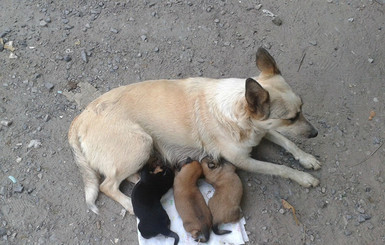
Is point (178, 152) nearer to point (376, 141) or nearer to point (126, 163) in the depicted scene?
point (126, 163)

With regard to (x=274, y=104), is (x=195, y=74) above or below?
below

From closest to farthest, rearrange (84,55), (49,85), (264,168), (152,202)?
(152,202)
(264,168)
(49,85)
(84,55)

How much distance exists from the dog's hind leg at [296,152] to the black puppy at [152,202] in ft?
4.05

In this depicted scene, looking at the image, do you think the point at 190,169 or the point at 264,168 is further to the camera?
the point at 264,168

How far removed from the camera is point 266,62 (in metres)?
A: 3.42

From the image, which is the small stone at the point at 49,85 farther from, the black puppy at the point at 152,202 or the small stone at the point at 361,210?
the small stone at the point at 361,210

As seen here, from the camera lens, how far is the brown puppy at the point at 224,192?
348cm

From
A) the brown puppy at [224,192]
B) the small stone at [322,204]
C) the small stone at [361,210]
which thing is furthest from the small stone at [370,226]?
the brown puppy at [224,192]

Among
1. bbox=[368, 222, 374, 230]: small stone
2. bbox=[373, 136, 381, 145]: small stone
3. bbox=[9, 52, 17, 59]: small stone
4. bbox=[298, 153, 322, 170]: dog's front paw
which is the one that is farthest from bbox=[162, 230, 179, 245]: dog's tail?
bbox=[9, 52, 17, 59]: small stone

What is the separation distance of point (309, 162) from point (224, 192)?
1.04 m

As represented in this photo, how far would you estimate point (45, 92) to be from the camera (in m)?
4.64

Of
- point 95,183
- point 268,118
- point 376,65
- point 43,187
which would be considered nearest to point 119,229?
point 95,183

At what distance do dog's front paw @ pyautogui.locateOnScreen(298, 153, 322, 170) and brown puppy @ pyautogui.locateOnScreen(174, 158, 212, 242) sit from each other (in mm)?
1149

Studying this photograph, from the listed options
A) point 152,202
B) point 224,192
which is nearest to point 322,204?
point 224,192
